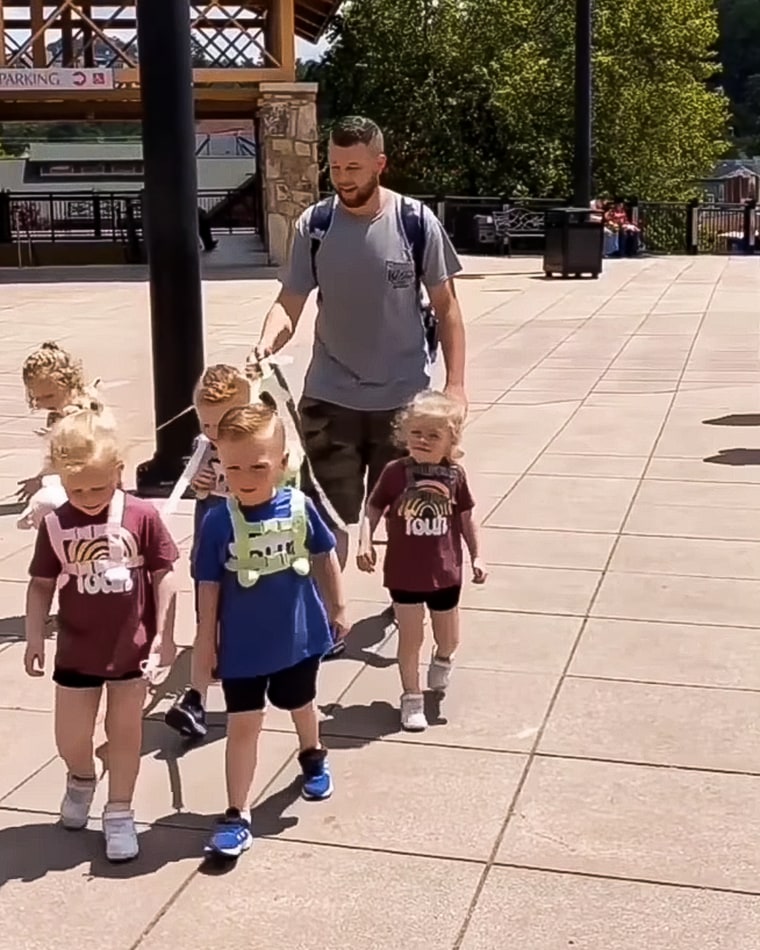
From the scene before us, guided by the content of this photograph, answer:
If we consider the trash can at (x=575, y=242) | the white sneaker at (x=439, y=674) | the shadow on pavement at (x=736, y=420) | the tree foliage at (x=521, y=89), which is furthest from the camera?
the tree foliage at (x=521, y=89)

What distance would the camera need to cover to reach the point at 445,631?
4.71m

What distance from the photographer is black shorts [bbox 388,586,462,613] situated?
15.0ft

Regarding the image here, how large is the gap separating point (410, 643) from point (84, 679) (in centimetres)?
128

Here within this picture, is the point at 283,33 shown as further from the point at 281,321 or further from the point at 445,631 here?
the point at 445,631

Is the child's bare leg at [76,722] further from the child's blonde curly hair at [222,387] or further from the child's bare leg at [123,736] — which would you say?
the child's blonde curly hair at [222,387]

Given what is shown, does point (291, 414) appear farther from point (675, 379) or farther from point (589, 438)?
point (675, 379)

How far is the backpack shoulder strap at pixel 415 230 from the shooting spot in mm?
4887

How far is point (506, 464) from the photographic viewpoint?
8.66 metres

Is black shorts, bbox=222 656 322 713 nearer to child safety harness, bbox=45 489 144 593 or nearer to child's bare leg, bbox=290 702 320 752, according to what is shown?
child's bare leg, bbox=290 702 320 752

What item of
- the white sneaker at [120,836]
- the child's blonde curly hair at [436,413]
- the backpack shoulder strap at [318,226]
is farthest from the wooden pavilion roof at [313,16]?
the white sneaker at [120,836]

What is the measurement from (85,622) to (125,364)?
10132 mm

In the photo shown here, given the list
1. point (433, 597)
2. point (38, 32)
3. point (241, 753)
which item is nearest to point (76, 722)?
point (241, 753)

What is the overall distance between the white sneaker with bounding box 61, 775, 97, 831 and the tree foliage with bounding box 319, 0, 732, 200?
32.4m

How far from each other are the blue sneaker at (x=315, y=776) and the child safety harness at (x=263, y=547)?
64cm
